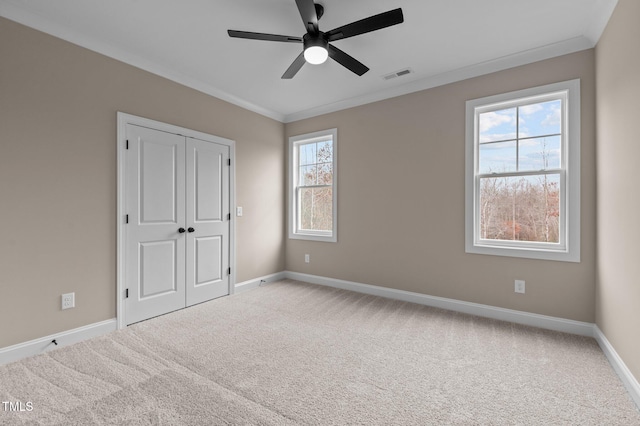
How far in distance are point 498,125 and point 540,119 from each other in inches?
14.4

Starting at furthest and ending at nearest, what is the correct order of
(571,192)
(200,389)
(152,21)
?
(571,192), (152,21), (200,389)

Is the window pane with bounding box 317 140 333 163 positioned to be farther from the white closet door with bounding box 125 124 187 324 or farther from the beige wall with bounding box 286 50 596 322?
the white closet door with bounding box 125 124 187 324

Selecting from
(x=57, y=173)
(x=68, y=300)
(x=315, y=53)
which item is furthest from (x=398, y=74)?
(x=68, y=300)

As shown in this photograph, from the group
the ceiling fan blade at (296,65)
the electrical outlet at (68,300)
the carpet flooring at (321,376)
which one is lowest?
the carpet flooring at (321,376)

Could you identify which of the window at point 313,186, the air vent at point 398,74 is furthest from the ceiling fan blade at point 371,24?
the window at point 313,186

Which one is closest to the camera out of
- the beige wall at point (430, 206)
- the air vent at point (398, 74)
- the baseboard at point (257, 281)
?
the beige wall at point (430, 206)

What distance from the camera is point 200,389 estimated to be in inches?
74.1

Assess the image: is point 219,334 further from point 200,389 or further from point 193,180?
point 193,180

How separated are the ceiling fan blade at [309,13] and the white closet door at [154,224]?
6.90 ft

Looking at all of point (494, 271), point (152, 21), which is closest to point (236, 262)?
point (152, 21)

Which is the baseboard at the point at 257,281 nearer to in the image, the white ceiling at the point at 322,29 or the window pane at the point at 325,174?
the window pane at the point at 325,174

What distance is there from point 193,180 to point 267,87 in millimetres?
1538

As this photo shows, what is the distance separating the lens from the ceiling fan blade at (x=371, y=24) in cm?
188

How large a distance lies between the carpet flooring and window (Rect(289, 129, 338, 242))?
1.77 meters
